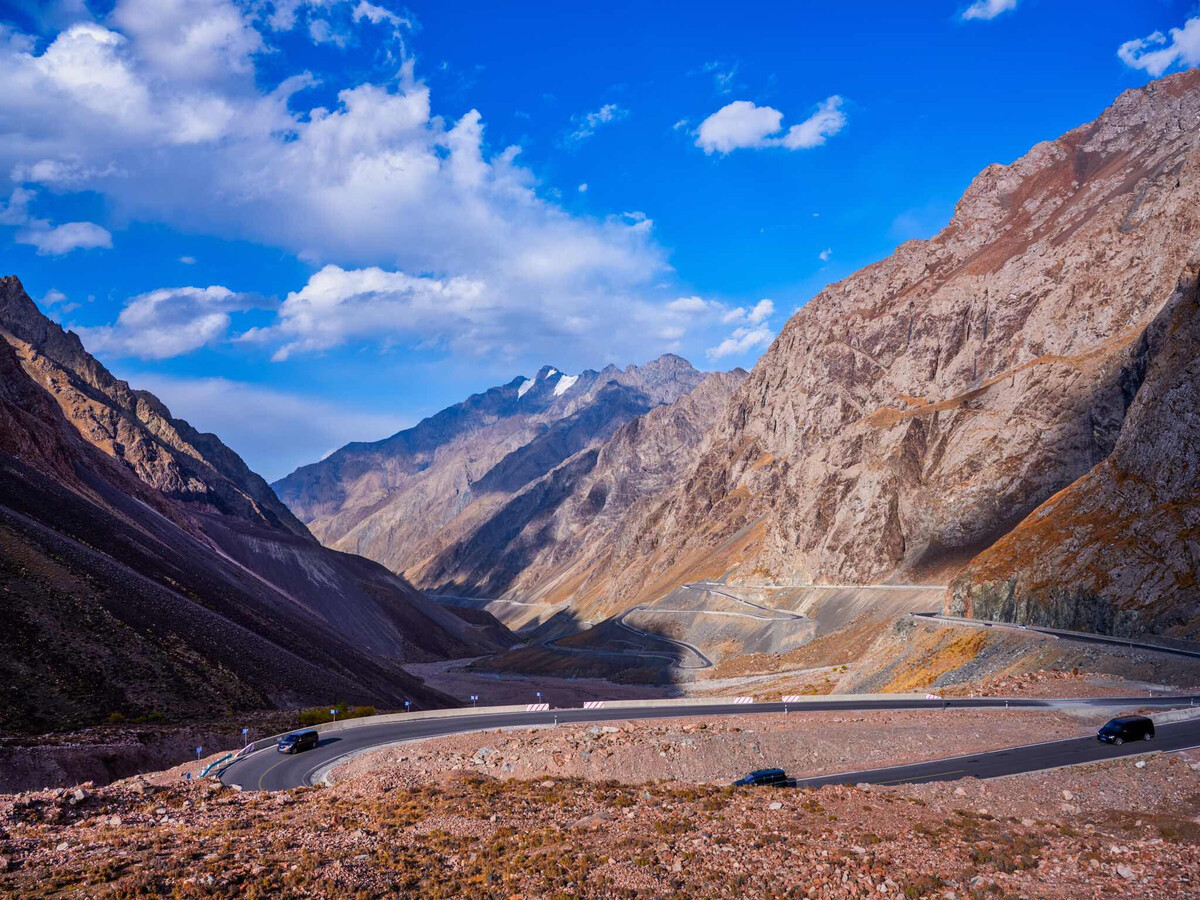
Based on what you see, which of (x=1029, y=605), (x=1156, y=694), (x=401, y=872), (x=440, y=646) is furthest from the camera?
(x=440, y=646)

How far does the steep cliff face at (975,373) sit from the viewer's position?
96375 millimetres

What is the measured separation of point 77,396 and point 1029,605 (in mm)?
154664

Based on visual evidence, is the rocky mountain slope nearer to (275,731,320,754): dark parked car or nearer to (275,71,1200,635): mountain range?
(275,731,320,754): dark parked car

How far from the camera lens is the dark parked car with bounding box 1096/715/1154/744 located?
2984 centimetres

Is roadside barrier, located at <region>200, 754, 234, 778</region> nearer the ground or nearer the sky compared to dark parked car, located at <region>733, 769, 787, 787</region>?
nearer the sky

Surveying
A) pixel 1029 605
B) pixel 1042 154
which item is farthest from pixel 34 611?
pixel 1042 154

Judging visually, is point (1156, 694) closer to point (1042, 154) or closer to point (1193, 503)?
point (1193, 503)

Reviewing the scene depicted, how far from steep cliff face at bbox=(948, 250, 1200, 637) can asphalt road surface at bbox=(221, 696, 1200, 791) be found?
718 inches

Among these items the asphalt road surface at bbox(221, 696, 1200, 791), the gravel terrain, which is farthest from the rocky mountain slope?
the gravel terrain

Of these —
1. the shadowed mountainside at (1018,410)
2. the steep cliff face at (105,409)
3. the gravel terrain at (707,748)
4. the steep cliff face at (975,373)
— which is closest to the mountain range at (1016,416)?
the shadowed mountainside at (1018,410)

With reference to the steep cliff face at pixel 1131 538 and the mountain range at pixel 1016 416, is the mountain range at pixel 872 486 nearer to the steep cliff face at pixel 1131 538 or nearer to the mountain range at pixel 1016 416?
the steep cliff face at pixel 1131 538

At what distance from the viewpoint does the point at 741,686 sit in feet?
281

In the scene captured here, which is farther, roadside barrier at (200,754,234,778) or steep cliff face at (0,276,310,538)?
steep cliff face at (0,276,310,538)

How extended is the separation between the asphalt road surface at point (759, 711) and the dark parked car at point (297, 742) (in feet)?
1.03
